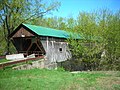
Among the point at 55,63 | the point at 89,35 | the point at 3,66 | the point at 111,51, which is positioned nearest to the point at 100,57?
the point at 111,51

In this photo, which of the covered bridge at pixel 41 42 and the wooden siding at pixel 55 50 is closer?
the covered bridge at pixel 41 42

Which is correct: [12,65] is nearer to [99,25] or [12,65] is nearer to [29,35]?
[29,35]

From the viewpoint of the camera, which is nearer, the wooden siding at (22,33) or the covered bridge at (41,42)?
the covered bridge at (41,42)

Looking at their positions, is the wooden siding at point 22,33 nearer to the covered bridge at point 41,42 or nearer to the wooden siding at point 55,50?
the covered bridge at point 41,42

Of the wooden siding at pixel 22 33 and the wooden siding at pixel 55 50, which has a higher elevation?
the wooden siding at pixel 22 33

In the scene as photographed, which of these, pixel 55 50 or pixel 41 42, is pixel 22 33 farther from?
pixel 55 50

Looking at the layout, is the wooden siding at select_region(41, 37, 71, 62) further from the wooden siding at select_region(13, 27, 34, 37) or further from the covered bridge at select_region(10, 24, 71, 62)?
the wooden siding at select_region(13, 27, 34, 37)

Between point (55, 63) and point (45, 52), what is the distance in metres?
2.58

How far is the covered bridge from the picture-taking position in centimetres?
2175

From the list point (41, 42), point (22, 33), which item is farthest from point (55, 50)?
point (22, 33)

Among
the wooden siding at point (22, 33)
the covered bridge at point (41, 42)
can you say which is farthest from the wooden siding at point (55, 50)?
the wooden siding at point (22, 33)

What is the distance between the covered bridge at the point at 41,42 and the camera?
71.4 ft

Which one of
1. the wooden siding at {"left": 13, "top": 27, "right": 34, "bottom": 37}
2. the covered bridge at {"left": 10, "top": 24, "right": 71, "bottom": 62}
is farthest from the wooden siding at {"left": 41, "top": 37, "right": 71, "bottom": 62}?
the wooden siding at {"left": 13, "top": 27, "right": 34, "bottom": 37}

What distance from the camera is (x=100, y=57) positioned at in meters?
19.8
